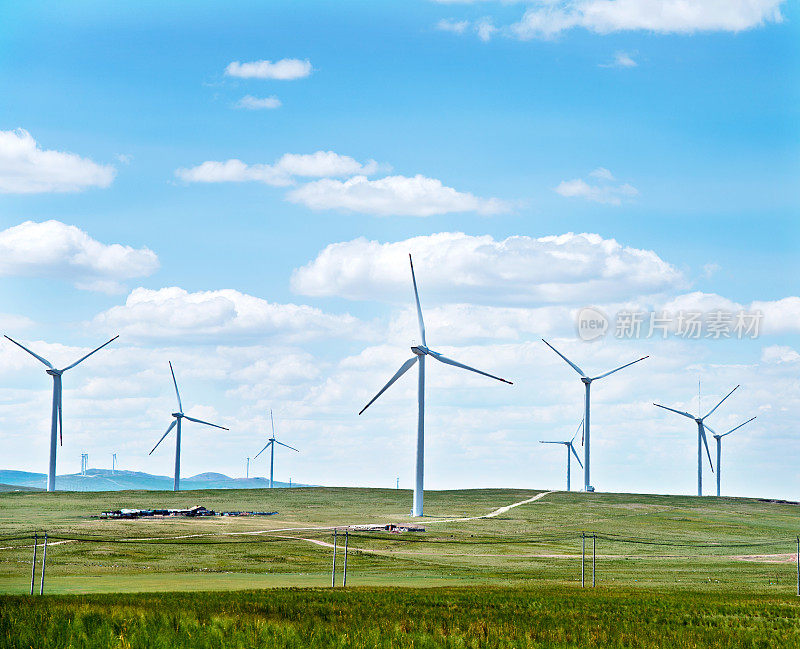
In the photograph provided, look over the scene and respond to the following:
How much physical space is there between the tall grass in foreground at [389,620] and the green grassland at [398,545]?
11.4m

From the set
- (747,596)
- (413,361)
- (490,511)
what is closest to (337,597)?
(747,596)

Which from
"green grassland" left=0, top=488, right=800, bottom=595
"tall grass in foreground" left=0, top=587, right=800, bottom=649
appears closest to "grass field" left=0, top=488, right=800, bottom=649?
"tall grass in foreground" left=0, top=587, right=800, bottom=649

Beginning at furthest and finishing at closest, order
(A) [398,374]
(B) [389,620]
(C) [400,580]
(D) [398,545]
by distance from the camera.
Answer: (A) [398,374]
(D) [398,545]
(C) [400,580]
(B) [389,620]

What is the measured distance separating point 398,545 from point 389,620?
57.0 metres

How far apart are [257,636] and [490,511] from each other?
117m

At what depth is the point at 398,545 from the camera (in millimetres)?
89750

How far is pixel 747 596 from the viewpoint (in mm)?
48969

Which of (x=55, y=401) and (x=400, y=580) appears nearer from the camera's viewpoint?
(x=400, y=580)

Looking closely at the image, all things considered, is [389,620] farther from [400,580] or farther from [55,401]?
[55,401]

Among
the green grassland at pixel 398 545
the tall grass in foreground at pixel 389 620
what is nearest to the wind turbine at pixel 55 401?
the green grassland at pixel 398 545

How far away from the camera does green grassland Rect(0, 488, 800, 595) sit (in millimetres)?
59594

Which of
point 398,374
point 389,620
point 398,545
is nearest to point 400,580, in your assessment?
point 389,620

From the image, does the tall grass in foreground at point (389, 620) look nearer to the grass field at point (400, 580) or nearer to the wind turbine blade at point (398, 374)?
the grass field at point (400, 580)

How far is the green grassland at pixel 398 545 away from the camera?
5959 centimetres
